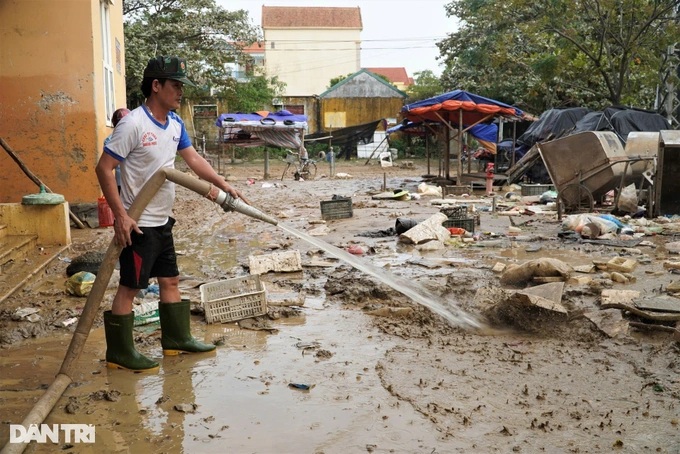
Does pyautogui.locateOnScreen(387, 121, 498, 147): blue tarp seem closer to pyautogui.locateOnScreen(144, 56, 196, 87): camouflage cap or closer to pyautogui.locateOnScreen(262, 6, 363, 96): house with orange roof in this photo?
pyautogui.locateOnScreen(144, 56, 196, 87): camouflage cap

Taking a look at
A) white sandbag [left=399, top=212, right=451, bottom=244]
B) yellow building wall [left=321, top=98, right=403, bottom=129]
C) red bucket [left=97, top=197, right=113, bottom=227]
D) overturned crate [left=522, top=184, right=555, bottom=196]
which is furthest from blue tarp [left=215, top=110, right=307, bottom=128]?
white sandbag [left=399, top=212, right=451, bottom=244]

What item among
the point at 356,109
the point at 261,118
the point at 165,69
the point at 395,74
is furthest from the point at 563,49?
the point at 395,74

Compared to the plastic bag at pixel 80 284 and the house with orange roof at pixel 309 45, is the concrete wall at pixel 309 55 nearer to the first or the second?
the house with orange roof at pixel 309 45

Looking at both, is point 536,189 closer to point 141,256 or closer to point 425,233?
point 425,233

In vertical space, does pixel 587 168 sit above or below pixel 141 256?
above

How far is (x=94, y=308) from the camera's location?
390 centimetres

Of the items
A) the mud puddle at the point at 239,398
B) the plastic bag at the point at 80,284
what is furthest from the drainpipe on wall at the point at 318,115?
the mud puddle at the point at 239,398

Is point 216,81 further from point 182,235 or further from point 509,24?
point 182,235

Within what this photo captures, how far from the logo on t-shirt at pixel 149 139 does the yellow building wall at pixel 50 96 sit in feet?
21.6

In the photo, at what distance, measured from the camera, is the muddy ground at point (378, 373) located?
3.30 metres

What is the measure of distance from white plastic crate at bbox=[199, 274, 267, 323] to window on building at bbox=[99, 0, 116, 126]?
21.5 feet

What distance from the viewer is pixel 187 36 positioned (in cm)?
2717

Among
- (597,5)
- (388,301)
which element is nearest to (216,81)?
(597,5)

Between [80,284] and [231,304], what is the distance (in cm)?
168
